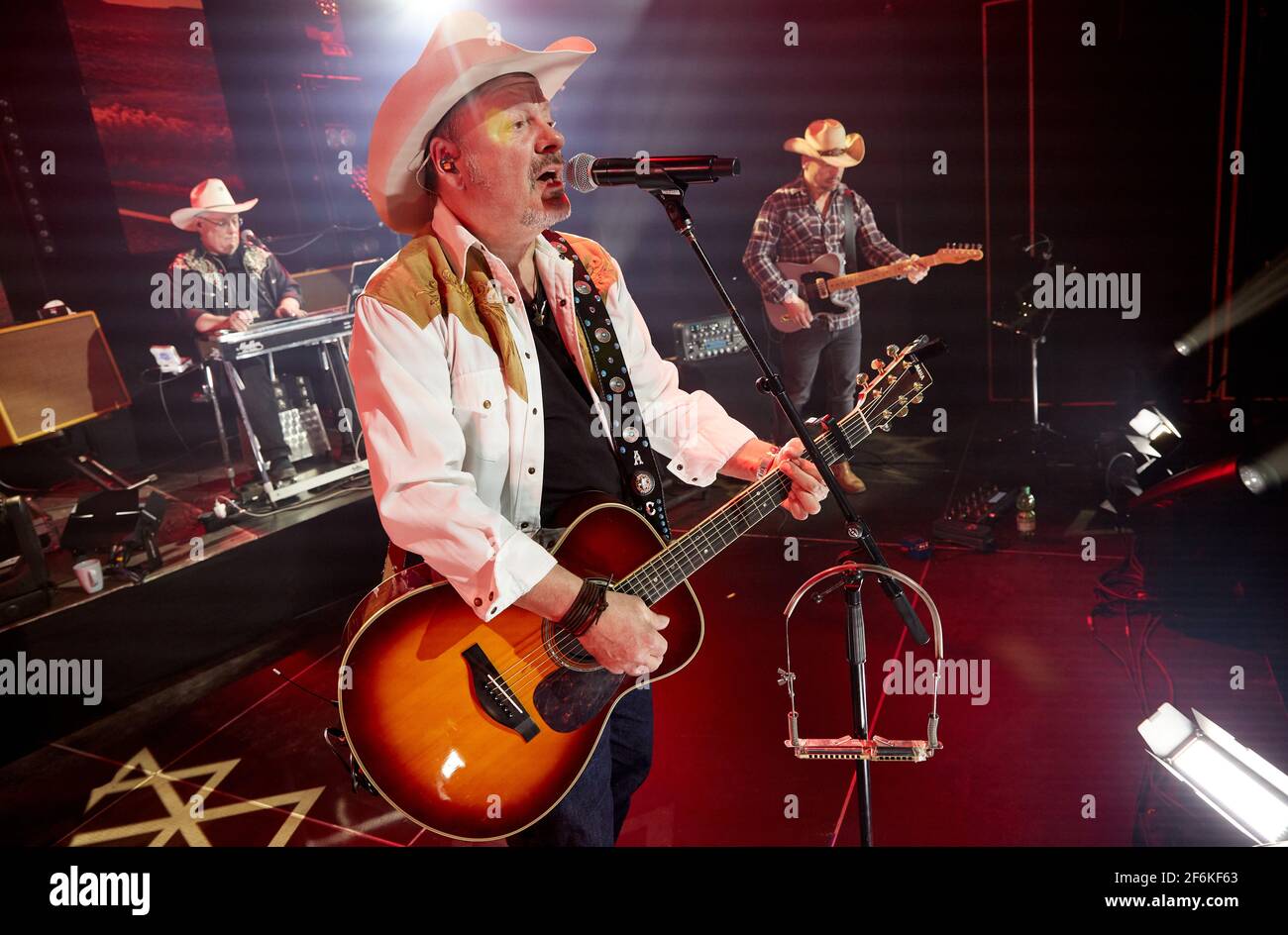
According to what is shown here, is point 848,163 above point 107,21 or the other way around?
the other way around

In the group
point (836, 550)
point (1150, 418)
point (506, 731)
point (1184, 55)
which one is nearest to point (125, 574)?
point (506, 731)

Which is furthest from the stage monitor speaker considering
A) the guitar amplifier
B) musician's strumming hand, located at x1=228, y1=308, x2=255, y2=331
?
the guitar amplifier

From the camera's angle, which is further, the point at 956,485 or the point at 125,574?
the point at 956,485

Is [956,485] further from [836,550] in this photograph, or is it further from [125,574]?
[125,574]

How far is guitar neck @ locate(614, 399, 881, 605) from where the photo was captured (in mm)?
2074

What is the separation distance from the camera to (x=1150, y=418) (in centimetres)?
459

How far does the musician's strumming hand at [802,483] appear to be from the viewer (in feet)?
6.91

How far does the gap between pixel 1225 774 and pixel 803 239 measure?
4.23 metres

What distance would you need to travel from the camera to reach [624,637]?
6.07 feet

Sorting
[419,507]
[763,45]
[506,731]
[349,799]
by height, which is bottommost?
[349,799]

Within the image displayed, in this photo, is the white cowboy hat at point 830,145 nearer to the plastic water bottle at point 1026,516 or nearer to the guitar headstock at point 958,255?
the guitar headstock at point 958,255

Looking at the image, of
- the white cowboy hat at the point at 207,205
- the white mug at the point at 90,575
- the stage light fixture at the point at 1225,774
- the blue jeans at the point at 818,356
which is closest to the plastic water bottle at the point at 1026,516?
the blue jeans at the point at 818,356

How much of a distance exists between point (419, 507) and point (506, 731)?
596 mm
